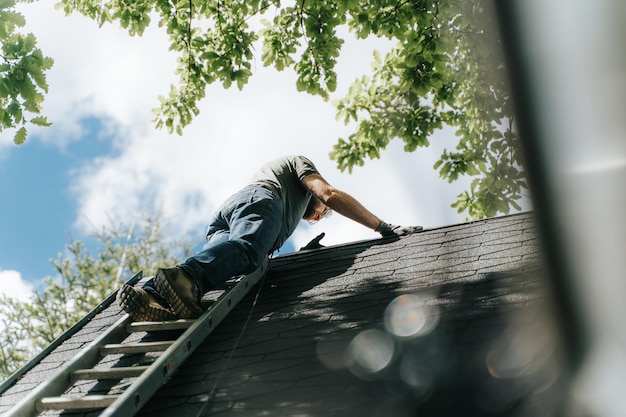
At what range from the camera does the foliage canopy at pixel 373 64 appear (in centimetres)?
516

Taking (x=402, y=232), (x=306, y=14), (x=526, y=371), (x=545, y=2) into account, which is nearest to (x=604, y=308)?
(x=545, y=2)

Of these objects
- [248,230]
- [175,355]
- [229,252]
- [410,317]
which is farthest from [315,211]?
[175,355]

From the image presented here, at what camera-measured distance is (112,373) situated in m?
2.82

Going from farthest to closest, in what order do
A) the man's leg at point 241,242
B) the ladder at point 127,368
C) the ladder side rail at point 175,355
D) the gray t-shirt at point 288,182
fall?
1. the gray t-shirt at point 288,182
2. the man's leg at point 241,242
3. the ladder at point 127,368
4. the ladder side rail at point 175,355

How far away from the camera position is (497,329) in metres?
2.46

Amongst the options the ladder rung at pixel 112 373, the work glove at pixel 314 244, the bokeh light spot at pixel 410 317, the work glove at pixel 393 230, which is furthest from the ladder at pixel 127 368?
the work glove at pixel 393 230

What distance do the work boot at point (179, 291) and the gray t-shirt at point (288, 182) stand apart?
1.12 metres

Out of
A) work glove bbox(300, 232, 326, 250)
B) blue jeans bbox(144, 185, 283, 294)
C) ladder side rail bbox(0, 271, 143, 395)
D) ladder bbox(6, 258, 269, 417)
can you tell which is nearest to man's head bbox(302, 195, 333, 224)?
work glove bbox(300, 232, 326, 250)

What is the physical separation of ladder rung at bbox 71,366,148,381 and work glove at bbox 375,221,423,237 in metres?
2.42

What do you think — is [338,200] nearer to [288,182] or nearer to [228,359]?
[288,182]

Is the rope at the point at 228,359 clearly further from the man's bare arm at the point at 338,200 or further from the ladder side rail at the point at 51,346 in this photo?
the ladder side rail at the point at 51,346

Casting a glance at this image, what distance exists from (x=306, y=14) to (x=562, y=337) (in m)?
5.30

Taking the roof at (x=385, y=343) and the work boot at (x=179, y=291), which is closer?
the roof at (x=385, y=343)

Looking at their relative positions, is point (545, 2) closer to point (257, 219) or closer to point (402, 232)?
point (257, 219)
